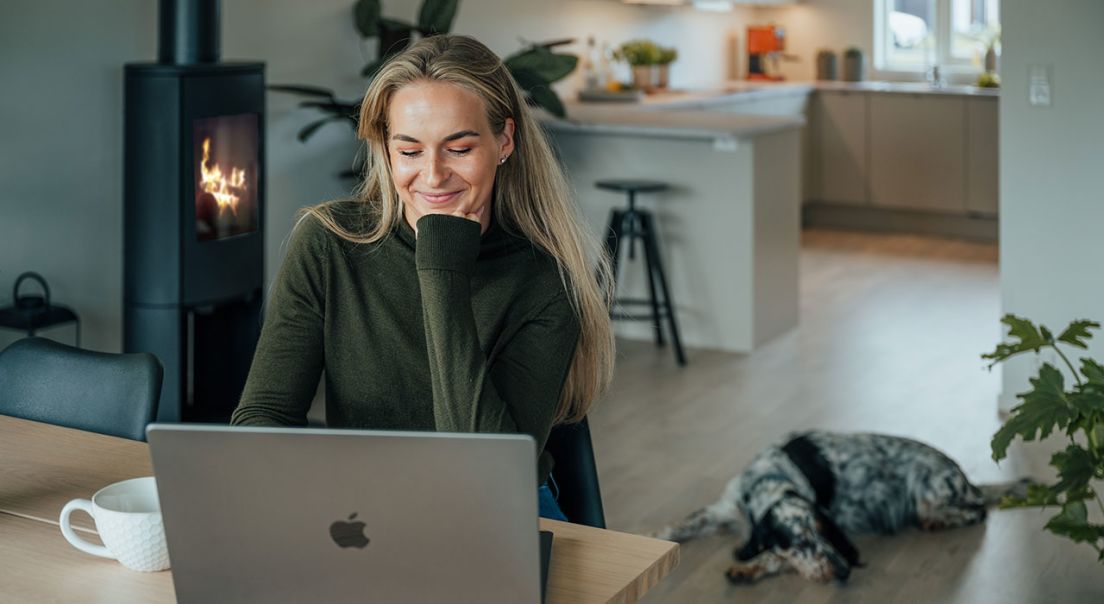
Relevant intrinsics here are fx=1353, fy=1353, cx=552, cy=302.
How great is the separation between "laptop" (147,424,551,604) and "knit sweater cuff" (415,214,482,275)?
46 centimetres

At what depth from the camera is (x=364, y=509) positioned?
4.09ft

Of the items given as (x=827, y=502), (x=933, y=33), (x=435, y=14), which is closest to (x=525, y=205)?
(x=827, y=502)

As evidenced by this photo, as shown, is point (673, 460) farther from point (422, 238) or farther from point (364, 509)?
point (364, 509)

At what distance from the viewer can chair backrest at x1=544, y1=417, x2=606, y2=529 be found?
6.23 feet

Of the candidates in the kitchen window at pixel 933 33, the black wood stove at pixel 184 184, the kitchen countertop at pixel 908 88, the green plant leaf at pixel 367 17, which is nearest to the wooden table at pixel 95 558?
the black wood stove at pixel 184 184

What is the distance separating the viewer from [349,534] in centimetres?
127

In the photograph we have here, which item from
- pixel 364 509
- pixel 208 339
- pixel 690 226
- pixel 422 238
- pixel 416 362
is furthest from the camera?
pixel 690 226

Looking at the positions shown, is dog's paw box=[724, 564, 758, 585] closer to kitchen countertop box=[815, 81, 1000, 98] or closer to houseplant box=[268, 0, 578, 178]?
houseplant box=[268, 0, 578, 178]

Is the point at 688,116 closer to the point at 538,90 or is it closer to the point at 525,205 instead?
the point at 538,90

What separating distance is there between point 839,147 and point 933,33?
1.15 m

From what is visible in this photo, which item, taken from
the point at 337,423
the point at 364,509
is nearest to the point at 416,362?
the point at 337,423

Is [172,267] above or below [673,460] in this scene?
above

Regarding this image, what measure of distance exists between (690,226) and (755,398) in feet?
3.53

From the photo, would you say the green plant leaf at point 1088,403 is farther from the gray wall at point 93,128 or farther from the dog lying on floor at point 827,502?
the gray wall at point 93,128
